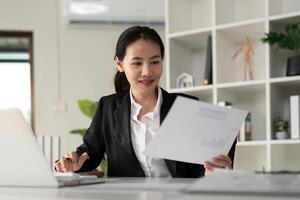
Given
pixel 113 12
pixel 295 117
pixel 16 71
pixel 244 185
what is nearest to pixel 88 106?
pixel 113 12

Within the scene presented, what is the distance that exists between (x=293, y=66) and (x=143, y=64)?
5.01 feet

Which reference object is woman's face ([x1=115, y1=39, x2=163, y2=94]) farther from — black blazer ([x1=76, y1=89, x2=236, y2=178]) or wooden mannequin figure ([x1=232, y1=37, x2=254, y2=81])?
→ wooden mannequin figure ([x1=232, y1=37, x2=254, y2=81])

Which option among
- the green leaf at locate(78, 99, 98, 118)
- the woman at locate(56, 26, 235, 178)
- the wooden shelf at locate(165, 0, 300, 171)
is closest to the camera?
the woman at locate(56, 26, 235, 178)

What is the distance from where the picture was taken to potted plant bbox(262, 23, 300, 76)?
9.98 ft

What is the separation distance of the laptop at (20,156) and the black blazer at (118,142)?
57 centimetres

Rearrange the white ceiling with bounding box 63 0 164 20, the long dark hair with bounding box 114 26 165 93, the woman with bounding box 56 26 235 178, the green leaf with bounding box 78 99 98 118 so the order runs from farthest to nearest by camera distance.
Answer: the white ceiling with bounding box 63 0 164 20, the green leaf with bounding box 78 99 98 118, the long dark hair with bounding box 114 26 165 93, the woman with bounding box 56 26 235 178

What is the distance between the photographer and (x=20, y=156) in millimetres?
1224

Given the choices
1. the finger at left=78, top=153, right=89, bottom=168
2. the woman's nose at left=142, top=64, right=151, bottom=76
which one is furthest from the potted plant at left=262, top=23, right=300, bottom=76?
the finger at left=78, top=153, right=89, bottom=168

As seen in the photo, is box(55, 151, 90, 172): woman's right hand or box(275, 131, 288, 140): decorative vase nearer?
box(55, 151, 90, 172): woman's right hand

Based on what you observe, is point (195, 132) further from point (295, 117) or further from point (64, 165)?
point (295, 117)

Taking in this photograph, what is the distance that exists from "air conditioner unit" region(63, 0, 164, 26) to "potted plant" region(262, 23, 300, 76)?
6.41 ft

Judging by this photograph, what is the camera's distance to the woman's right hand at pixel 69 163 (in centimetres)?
170

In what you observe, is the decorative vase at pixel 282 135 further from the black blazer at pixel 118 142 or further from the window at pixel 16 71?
the window at pixel 16 71

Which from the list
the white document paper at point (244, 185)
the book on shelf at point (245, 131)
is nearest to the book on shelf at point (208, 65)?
the book on shelf at point (245, 131)
